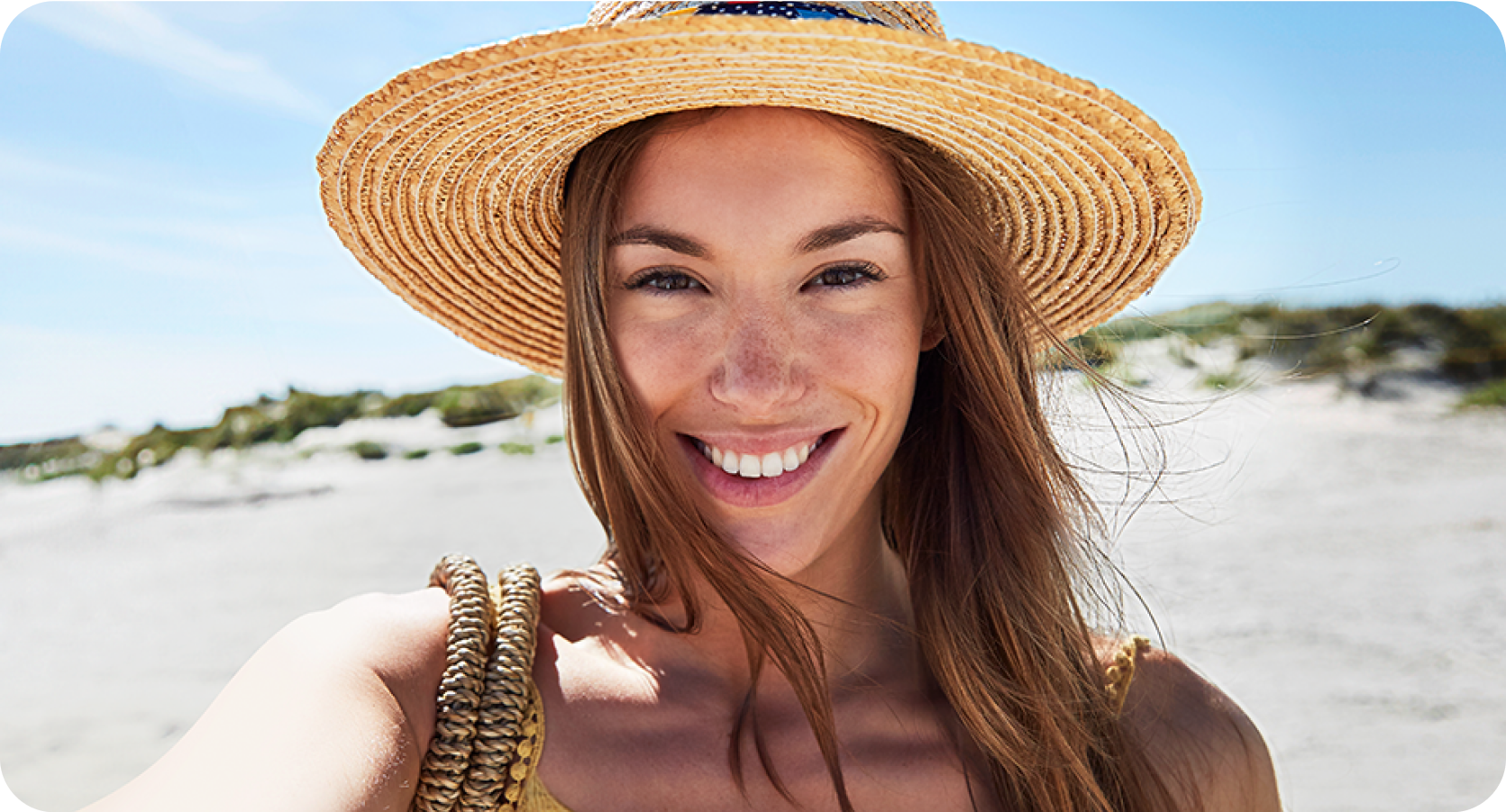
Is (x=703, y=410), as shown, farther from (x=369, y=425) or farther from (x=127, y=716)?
(x=369, y=425)

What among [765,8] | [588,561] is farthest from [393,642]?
[588,561]

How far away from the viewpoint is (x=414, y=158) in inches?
62.7

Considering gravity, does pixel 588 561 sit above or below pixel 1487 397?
above

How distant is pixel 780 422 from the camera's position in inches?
57.9

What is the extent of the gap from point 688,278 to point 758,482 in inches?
13.4

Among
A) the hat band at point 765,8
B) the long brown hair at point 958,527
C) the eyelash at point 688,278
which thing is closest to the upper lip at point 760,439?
the long brown hair at point 958,527

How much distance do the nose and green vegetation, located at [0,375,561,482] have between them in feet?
30.6

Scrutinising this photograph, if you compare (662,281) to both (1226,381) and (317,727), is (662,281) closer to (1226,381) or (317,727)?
(317,727)

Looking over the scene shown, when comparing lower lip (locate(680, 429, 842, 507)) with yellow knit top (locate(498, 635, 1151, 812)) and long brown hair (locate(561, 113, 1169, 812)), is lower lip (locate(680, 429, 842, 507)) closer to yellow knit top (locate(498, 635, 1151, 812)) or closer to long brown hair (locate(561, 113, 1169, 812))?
long brown hair (locate(561, 113, 1169, 812))

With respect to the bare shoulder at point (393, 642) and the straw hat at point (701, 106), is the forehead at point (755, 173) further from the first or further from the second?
the bare shoulder at point (393, 642)

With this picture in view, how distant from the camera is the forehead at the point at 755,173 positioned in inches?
55.4

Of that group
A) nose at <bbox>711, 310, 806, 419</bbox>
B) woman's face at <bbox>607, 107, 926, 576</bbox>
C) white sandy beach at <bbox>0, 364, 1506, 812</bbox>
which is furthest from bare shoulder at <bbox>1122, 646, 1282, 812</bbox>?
nose at <bbox>711, 310, 806, 419</bbox>

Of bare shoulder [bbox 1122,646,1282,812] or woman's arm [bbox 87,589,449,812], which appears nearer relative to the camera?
woman's arm [bbox 87,589,449,812]

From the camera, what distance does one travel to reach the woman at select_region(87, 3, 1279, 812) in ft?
4.18
